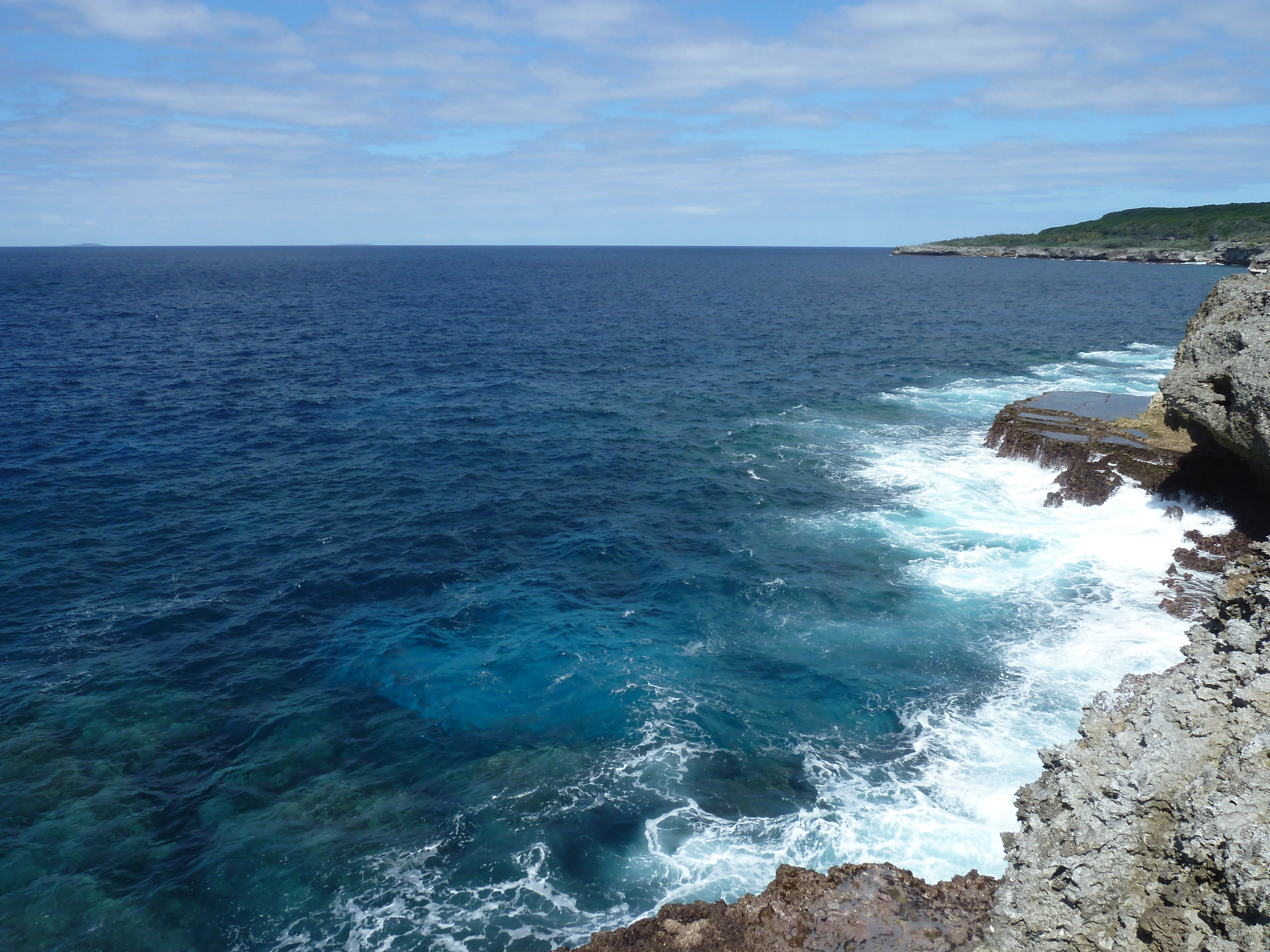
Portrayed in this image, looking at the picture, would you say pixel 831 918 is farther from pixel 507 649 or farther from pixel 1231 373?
pixel 1231 373

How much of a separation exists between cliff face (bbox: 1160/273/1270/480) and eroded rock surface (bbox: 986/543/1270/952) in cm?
1908

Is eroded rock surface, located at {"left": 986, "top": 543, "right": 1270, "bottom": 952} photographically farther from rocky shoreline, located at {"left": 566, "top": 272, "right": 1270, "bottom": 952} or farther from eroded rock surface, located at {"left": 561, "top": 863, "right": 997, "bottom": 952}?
eroded rock surface, located at {"left": 561, "top": 863, "right": 997, "bottom": 952}

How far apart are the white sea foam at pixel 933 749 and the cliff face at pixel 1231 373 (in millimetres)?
7607

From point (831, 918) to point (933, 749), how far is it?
458 inches

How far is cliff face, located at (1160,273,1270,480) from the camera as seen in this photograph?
32625 mm

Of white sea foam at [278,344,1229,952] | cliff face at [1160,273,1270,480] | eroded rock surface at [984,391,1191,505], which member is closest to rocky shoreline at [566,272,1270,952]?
white sea foam at [278,344,1229,952]

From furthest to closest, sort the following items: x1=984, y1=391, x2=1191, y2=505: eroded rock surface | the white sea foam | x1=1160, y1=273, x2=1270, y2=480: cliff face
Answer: x1=984, y1=391, x2=1191, y2=505: eroded rock surface → x1=1160, y1=273, x2=1270, y2=480: cliff face → the white sea foam

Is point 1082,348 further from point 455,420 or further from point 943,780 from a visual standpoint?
point 943,780

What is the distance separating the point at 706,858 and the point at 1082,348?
97.6 meters

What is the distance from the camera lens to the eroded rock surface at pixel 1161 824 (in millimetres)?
13477

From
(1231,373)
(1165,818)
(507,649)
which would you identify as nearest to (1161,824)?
(1165,818)

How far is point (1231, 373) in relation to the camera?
111 ft

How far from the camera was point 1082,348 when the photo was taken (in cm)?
9700

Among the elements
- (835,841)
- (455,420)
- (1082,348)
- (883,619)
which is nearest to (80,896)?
(835,841)
